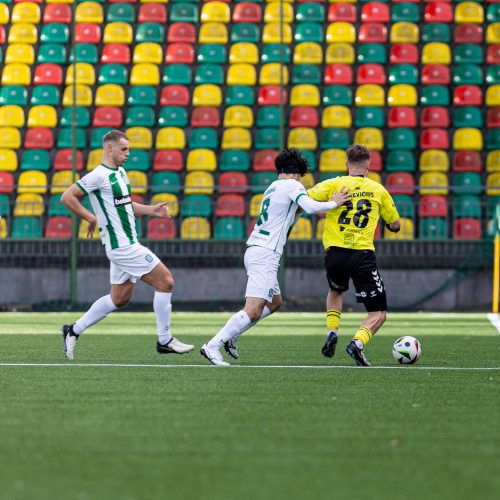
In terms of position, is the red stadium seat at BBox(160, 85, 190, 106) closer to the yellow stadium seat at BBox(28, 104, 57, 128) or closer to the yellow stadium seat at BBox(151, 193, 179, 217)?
the yellow stadium seat at BBox(28, 104, 57, 128)

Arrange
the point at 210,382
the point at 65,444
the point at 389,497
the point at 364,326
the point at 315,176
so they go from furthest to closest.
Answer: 1. the point at 315,176
2. the point at 364,326
3. the point at 210,382
4. the point at 65,444
5. the point at 389,497

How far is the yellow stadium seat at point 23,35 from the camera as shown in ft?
84.2

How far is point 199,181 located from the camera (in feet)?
75.5

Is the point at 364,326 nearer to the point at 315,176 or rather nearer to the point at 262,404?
the point at 262,404

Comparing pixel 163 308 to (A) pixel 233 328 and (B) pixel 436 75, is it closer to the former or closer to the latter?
(A) pixel 233 328

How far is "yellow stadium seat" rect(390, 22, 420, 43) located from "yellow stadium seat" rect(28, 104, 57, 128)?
22.7ft

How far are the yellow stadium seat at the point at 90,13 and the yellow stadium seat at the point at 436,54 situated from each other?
6722 millimetres

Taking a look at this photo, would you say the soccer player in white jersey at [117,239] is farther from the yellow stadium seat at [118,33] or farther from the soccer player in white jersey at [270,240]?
the yellow stadium seat at [118,33]

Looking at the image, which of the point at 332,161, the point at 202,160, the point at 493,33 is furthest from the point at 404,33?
the point at 202,160

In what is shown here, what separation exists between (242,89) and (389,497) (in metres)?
20.8

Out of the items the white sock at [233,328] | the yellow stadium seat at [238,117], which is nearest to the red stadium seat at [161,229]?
the yellow stadium seat at [238,117]

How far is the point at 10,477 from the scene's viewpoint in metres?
4.24

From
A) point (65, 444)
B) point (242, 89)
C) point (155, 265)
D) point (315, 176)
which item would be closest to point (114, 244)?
point (155, 265)

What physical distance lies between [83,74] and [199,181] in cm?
385
